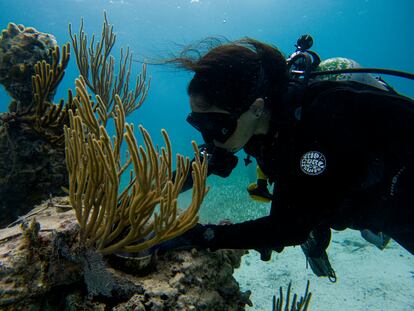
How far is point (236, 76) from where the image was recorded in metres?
2.47

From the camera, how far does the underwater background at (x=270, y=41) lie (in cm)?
670

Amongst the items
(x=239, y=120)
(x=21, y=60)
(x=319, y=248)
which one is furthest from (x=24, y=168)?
(x=319, y=248)

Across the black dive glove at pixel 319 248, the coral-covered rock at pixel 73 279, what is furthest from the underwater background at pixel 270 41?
the black dive glove at pixel 319 248

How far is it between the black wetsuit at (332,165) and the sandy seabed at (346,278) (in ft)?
14.6

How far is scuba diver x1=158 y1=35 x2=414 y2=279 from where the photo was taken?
7.57ft

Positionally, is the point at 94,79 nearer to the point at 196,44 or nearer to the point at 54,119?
the point at 54,119

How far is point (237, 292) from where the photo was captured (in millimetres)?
2469

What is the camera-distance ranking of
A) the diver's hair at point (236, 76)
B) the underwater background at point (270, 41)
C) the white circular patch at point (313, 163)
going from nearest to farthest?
the white circular patch at point (313, 163) → the diver's hair at point (236, 76) → the underwater background at point (270, 41)

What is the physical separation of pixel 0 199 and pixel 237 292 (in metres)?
3.16

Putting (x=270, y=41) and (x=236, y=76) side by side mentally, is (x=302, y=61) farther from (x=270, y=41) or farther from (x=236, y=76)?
(x=270, y=41)

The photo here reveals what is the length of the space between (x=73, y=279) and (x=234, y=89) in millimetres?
1879

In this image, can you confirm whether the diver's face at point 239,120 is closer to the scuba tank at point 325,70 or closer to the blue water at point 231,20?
the scuba tank at point 325,70

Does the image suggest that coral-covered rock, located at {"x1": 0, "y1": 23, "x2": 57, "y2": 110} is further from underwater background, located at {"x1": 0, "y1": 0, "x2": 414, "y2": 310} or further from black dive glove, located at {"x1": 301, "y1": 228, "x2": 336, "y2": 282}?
black dive glove, located at {"x1": 301, "y1": 228, "x2": 336, "y2": 282}

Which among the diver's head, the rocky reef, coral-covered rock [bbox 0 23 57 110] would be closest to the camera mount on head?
the diver's head
